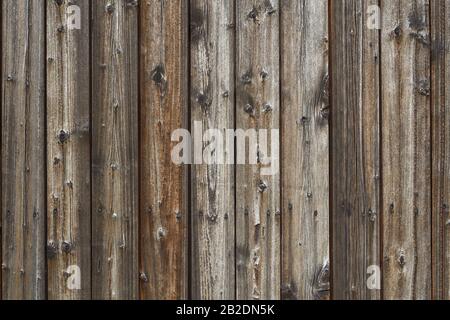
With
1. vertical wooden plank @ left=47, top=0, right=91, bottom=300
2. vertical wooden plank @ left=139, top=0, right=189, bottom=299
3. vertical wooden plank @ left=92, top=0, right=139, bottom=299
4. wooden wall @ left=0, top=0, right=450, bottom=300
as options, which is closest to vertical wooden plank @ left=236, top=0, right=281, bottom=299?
wooden wall @ left=0, top=0, right=450, bottom=300

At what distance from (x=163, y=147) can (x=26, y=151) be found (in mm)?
538

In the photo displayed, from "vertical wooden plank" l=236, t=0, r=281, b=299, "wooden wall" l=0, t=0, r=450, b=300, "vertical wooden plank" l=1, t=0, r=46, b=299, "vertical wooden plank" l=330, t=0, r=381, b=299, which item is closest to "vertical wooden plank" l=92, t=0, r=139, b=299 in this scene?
"wooden wall" l=0, t=0, r=450, b=300

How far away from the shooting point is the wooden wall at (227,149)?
7.53ft

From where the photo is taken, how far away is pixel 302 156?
229 centimetres

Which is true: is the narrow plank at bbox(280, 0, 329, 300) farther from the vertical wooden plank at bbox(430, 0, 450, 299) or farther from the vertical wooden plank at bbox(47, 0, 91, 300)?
the vertical wooden plank at bbox(47, 0, 91, 300)

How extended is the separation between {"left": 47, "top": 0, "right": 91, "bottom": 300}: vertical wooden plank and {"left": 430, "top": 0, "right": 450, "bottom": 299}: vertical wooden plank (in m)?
1.35

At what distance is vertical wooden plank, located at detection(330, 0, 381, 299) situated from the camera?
2303 mm

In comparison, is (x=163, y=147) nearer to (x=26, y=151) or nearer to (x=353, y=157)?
(x=26, y=151)

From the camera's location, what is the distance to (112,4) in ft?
7.54

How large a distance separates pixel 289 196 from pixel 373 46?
2.21 feet

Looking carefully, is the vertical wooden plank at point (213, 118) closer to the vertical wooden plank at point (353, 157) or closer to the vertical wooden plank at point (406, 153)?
the vertical wooden plank at point (353, 157)

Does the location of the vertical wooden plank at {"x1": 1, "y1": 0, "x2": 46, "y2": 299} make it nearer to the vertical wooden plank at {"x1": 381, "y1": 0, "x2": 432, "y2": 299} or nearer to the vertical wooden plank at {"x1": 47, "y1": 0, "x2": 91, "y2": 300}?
the vertical wooden plank at {"x1": 47, "y1": 0, "x2": 91, "y2": 300}

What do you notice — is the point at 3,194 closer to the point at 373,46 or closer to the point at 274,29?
the point at 274,29

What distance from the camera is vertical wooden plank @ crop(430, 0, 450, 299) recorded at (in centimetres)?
231
